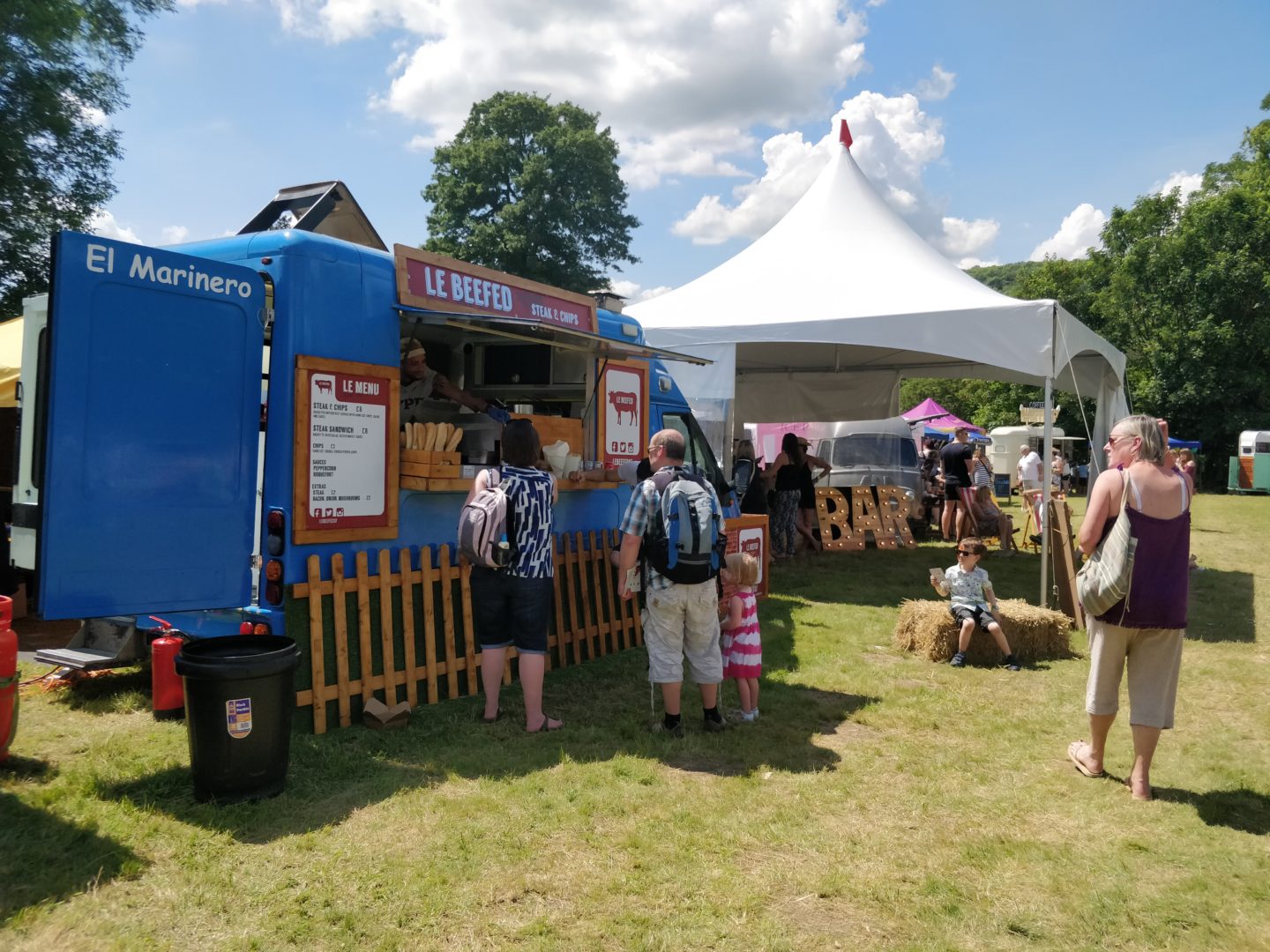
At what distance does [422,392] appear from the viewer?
590 cm

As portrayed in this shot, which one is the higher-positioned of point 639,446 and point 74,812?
point 639,446

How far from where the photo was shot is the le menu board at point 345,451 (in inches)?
186

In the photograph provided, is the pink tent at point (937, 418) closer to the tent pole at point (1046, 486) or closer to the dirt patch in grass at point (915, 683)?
the tent pole at point (1046, 486)

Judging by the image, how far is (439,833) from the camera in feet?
12.3

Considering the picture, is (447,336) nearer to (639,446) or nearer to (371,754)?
(639,446)

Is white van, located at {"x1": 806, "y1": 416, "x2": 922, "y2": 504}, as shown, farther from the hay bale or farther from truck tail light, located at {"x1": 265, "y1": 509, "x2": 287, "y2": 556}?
truck tail light, located at {"x1": 265, "y1": 509, "x2": 287, "y2": 556}

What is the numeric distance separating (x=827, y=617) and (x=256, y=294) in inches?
244

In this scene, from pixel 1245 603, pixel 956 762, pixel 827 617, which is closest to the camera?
pixel 956 762

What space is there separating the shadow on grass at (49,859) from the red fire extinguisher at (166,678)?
125 centimetres

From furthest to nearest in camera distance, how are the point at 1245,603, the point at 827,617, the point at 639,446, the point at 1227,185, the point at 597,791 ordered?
the point at 1227,185 → the point at 1245,603 → the point at 827,617 → the point at 639,446 → the point at 597,791

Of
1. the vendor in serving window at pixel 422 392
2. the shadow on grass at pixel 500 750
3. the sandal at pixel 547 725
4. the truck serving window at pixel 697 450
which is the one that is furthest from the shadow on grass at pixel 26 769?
the truck serving window at pixel 697 450

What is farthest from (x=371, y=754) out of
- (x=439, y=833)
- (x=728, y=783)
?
(x=728, y=783)

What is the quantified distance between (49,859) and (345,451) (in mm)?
2300

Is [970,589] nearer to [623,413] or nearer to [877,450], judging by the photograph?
[623,413]
